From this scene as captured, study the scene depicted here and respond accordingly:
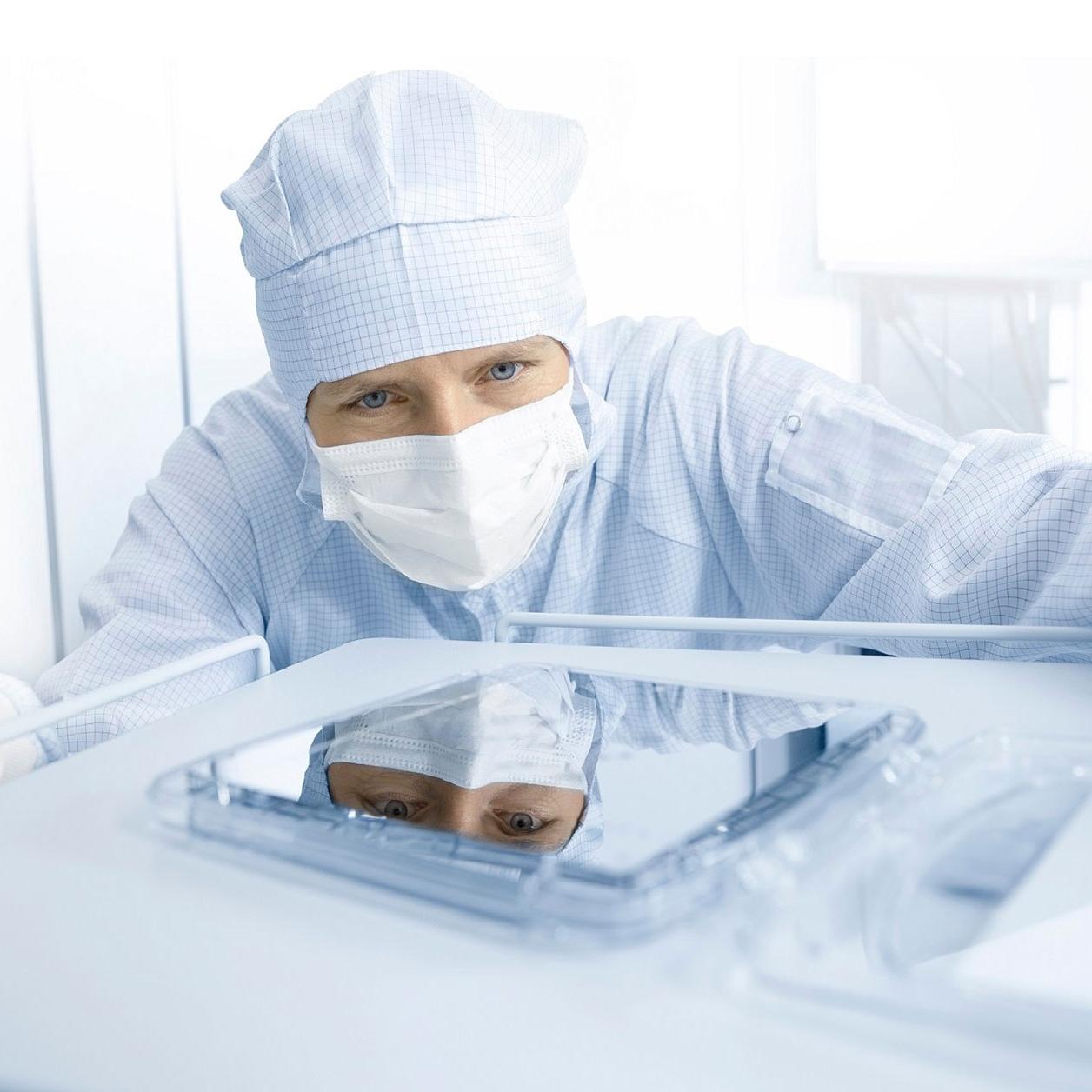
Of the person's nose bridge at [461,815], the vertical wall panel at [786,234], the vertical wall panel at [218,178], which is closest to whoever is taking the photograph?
the person's nose bridge at [461,815]

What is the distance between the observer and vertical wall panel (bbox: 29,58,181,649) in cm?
135

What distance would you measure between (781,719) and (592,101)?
1641 millimetres

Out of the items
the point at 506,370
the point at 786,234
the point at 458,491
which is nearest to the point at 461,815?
the point at 458,491

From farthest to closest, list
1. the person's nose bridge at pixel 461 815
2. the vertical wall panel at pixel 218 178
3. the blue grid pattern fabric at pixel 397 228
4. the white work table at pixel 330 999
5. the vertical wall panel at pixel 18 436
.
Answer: the vertical wall panel at pixel 218 178, the vertical wall panel at pixel 18 436, the blue grid pattern fabric at pixel 397 228, the person's nose bridge at pixel 461 815, the white work table at pixel 330 999

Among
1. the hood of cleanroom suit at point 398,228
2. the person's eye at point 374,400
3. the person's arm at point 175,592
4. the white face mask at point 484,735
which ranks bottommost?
the person's arm at point 175,592

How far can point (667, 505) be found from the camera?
1.21 meters

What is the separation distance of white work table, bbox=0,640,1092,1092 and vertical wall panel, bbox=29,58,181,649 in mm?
1042

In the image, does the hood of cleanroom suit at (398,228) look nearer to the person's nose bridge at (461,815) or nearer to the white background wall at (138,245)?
the white background wall at (138,245)

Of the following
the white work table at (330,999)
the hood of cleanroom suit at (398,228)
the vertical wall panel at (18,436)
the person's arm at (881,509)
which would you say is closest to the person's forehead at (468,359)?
the hood of cleanroom suit at (398,228)

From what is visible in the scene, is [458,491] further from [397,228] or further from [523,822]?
[523,822]

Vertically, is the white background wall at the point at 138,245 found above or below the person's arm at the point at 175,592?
above

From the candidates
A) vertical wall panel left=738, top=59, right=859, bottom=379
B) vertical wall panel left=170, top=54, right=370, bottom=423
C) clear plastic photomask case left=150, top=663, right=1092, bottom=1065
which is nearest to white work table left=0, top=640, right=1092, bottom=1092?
clear plastic photomask case left=150, top=663, right=1092, bottom=1065

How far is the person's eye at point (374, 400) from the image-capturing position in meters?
1.07

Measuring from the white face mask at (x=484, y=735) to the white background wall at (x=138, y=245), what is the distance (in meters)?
0.94
